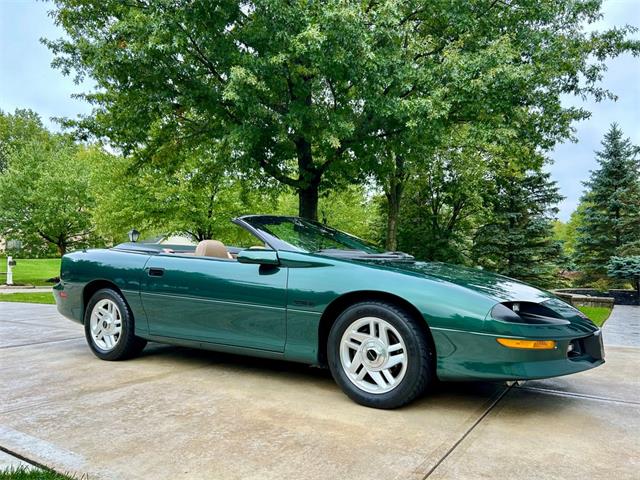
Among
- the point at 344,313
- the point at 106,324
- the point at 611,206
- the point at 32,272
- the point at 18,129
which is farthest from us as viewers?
the point at 18,129

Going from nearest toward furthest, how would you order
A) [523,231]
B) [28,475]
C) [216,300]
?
[28,475], [216,300], [523,231]

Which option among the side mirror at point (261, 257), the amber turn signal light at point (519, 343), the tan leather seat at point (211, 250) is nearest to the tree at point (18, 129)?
the tan leather seat at point (211, 250)

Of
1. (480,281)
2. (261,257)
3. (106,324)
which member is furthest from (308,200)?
(480,281)

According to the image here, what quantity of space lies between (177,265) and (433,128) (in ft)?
17.0

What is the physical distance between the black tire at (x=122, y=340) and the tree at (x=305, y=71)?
12.0 feet

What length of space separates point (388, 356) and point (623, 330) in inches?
230

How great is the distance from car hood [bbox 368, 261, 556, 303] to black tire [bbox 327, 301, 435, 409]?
0.33 meters

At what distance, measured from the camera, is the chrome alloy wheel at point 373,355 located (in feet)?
9.77

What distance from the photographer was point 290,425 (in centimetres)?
267

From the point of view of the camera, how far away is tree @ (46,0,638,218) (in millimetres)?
7191

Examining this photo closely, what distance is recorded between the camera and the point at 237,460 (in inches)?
86.7

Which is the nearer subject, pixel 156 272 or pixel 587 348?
pixel 587 348

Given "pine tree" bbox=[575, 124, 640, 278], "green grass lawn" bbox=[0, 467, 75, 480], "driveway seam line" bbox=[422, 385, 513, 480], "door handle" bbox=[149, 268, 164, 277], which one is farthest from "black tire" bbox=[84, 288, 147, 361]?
"pine tree" bbox=[575, 124, 640, 278]

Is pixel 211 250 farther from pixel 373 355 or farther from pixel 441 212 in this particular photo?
pixel 441 212
